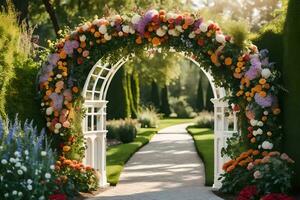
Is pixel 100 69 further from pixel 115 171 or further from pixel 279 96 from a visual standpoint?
pixel 279 96

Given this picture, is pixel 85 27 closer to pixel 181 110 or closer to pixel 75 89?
pixel 75 89

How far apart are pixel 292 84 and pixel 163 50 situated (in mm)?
2355

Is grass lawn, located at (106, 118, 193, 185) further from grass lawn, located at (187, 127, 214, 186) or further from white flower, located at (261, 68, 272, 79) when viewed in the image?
white flower, located at (261, 68, 272, 79)

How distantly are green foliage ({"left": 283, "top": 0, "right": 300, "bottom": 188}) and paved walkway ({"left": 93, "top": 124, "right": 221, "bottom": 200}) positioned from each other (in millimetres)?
1363

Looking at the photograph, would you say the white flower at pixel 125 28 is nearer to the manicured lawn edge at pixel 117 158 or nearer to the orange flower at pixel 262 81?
the orange flower at pixel 262 81

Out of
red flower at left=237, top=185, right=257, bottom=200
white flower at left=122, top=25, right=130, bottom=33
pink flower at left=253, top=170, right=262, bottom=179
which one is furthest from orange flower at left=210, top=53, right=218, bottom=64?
red flower at left=237, top=185, right=257, bottom=200

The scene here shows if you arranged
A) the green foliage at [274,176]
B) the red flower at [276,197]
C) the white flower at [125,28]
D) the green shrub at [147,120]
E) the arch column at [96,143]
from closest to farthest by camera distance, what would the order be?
the red flower at [276,197] → the green foliage at [274,176] → the white flower at [125,28] → the arch column at [96,143] → the green shrub at [147,120]

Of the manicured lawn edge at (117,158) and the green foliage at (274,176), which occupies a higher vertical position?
the green foliage at (274,176)

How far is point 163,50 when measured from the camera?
9.13 m

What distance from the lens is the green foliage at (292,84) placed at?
7812 mm

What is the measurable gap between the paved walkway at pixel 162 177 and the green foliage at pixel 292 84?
1363 millimetres

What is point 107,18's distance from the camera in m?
9.02

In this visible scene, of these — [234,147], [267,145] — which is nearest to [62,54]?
[234,147]

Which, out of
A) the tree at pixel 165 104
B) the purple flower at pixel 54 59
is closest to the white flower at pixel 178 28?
the purple flower at pixel 54 59
